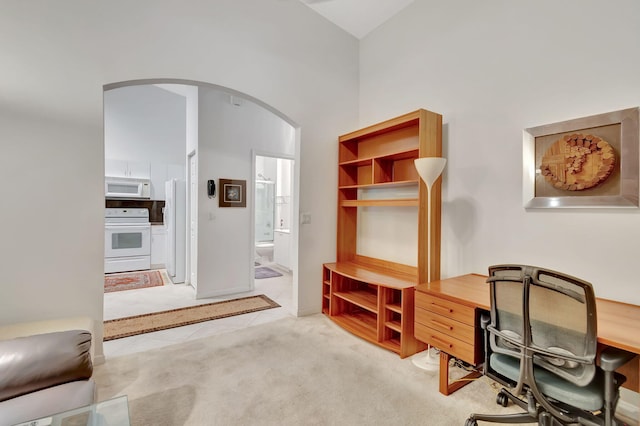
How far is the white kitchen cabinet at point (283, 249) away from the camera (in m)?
5.89

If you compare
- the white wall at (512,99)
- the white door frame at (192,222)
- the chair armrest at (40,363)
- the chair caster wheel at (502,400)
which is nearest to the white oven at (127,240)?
the white door frame at (192,222)

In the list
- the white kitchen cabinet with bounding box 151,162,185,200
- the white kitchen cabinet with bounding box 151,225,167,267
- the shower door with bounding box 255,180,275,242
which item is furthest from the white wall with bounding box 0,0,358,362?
the shower door with bounding box 255,180,275,242

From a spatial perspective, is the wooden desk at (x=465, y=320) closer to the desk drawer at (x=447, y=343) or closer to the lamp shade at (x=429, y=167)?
the desk drawer at (x=447, y=343)

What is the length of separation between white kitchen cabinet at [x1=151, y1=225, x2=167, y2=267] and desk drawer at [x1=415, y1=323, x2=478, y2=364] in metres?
5.56

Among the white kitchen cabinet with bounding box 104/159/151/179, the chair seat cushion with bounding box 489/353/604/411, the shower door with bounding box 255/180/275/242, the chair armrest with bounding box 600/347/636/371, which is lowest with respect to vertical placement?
the chair seat cushion with bounding box 489/353/604/411

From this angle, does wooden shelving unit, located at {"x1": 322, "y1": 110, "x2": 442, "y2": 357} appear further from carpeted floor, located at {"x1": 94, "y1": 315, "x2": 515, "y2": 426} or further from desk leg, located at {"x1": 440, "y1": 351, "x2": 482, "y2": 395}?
desk leg, located at {"x1": 440, "y1": 351, "x2": 482, "y2": 395}

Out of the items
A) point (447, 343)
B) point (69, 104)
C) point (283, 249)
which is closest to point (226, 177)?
point (69, 104)

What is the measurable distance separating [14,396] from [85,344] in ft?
0.96

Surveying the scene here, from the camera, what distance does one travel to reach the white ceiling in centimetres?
319

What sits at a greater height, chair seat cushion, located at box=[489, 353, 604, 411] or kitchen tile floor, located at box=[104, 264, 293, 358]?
chair seat cushion, located at box=[489, 353, 604, 411]

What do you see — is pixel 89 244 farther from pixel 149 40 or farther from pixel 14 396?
pixel 149 40

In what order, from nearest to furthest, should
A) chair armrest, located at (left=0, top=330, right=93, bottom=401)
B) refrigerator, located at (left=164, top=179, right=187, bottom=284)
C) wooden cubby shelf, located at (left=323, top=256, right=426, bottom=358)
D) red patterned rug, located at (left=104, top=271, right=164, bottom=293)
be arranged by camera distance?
chair armrest, located at (left=0, top=330, right=93, bottom=401) < wooden cubby shelf, located at (left=323, top=256, right=426, bottom=358) < red patterned rug, located at (left=104, top=271, right=164, bottom=293) < refrigerator, located at (left=164, top=179, right=187, bottom=284)

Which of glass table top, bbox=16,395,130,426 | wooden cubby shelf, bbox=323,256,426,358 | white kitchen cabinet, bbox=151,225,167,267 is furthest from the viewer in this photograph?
white kitchen cabinet, bbox=151,225,167,267

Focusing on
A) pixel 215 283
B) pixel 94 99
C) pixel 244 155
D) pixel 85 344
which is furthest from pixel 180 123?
pixel 85 344
